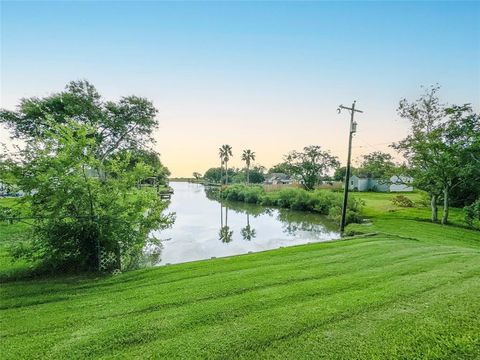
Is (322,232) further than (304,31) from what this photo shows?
Yes

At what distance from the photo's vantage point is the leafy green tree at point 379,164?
17672 mm

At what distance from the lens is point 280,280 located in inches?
177

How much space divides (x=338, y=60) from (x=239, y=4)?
5424 mm

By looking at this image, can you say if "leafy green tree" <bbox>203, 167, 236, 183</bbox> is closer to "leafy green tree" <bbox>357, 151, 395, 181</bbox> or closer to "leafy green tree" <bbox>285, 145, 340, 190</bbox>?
"leafy green tree" <bbox>285, 145, 340, 190</bbox>

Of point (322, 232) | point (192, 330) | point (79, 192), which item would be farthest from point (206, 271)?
point (322, 232)

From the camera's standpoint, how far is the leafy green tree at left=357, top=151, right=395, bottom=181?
17672mm

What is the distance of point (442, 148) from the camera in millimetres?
14266

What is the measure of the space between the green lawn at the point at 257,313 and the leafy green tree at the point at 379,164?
13.7m

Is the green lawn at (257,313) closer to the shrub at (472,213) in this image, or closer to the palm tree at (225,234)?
the palm tree at (225,234)

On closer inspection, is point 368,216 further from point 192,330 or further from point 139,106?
point 139,106

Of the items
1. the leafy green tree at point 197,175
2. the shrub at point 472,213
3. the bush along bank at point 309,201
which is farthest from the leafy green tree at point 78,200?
the leafy green tree at point 197,175

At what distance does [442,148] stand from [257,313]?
16.4 m

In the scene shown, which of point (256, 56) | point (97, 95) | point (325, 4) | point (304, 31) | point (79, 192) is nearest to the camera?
point (79, 192)

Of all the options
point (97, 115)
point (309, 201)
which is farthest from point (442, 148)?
point (97, 115)
